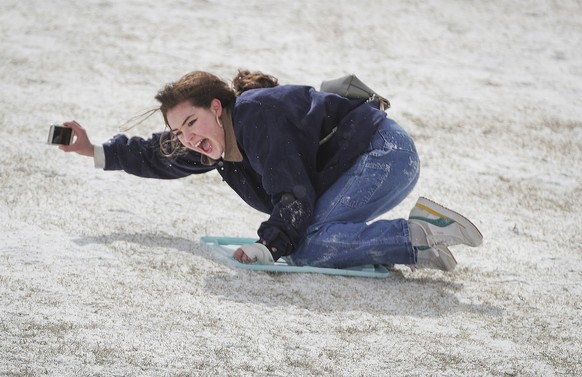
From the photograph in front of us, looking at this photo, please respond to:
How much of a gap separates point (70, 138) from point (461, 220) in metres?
1.60

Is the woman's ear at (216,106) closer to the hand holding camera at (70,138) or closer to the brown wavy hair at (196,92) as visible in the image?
the brown wavy hair at (196,92)

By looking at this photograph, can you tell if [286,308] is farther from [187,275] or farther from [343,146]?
[343,146]

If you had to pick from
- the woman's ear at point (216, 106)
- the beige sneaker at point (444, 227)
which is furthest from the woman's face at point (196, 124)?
the beige sneaker at point (444, 227)

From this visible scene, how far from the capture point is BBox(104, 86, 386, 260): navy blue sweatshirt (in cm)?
330

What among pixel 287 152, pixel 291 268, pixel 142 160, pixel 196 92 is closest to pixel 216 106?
pixel 196 92

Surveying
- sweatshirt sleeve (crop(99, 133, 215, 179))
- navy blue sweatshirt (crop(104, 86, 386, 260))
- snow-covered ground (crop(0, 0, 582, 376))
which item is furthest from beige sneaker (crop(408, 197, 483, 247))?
sweatshirt sleeve (crop(99, 133, 215, 179))

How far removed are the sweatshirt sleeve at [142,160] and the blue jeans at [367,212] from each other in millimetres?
563

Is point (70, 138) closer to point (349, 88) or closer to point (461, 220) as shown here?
point (349, 88)

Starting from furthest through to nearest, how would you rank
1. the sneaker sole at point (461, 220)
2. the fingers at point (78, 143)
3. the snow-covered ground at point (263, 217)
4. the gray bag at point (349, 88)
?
the fingers at point (78, 143) → the gray bag at point (349, 88) → the sneaker sole at point (461, 220) → the snow-covered ground at point (263, 217)

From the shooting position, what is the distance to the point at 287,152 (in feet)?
10.8

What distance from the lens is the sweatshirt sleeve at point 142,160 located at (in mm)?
3715


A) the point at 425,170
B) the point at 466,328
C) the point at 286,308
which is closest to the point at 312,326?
the point at 286,308

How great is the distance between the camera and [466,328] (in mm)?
2912

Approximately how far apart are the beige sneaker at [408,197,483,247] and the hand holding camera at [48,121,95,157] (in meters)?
1.40
